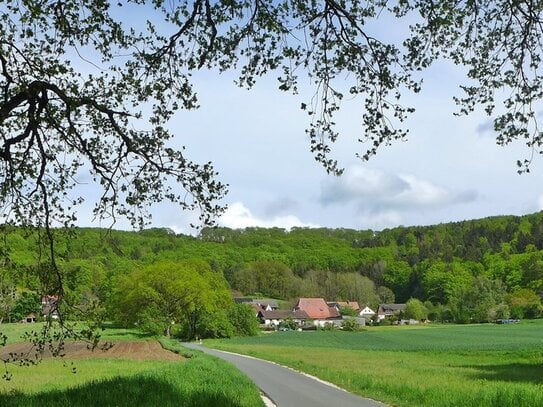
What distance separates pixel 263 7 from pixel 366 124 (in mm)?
1778

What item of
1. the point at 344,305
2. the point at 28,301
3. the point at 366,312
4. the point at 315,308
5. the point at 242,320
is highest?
the point at 344,305

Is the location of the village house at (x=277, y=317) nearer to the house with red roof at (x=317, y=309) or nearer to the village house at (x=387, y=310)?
the house with red roof at (x=317, y=309)

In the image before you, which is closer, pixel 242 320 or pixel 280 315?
pixel 242 320

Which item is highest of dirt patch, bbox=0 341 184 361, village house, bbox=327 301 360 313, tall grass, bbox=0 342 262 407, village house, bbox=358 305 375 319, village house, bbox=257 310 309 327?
village house, bbox=327 301 360 313

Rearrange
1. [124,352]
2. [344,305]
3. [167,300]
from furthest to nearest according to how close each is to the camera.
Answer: [344,305]
[167,300]
[124,352]

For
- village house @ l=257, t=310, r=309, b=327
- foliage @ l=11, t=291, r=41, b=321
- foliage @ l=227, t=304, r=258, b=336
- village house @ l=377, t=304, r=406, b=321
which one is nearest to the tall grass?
foliage @ l=11, t=291, r=41, b=321

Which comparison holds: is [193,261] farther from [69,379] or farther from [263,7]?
[263,7]

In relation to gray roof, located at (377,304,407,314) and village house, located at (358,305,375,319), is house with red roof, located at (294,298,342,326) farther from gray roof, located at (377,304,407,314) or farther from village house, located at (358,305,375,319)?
gray roof, located at (377,304,407,314)

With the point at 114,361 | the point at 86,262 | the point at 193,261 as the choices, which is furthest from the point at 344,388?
the point at 193,261

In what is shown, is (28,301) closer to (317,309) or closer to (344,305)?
(317,309)

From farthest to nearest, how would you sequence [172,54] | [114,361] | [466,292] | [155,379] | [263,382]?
[466,292] → [114,361] → [263,382] → [155,379] → [172,54]

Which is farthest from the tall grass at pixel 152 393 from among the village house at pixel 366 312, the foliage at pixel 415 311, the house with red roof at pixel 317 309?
the village house at pixel 366 312

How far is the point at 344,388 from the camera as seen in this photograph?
21875 millimetres

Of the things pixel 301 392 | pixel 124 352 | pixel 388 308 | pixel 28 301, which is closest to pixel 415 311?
pixel 388 308
